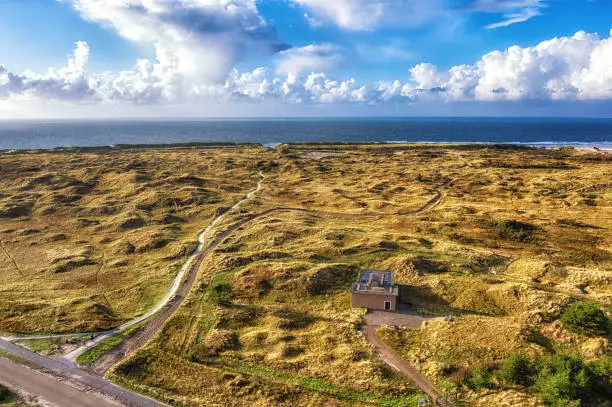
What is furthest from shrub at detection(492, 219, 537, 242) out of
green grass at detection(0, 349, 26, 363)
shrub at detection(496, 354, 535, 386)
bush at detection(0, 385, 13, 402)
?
green grass at detection(0, 349, 26, 363)

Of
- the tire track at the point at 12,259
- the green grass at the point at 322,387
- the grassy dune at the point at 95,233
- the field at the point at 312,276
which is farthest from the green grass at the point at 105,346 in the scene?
the tire track at the point at 12,259

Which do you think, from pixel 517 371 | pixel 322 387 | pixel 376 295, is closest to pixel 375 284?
pixel 376 295

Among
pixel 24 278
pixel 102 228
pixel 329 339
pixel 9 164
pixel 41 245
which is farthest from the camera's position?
pixel 9 164

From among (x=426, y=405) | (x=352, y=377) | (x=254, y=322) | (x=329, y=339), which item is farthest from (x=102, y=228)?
(x=426, y=405)

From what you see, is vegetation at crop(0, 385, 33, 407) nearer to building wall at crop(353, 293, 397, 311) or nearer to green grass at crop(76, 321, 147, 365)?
green grass at crop(76, 321, 147, 365)

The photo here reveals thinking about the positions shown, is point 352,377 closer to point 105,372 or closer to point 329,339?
point 329,339

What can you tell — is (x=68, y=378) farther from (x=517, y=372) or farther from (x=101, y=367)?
(x=517, y=372)
